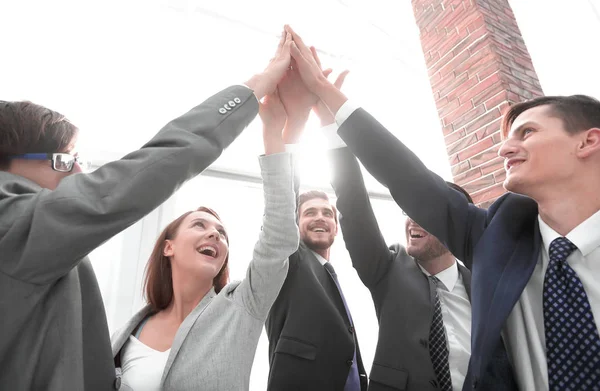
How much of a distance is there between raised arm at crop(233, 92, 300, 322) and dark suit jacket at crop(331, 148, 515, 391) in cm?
32

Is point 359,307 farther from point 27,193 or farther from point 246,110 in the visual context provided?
point 27,193

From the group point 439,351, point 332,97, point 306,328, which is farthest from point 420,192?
point 306,328

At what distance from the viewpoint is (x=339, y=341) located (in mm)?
1380

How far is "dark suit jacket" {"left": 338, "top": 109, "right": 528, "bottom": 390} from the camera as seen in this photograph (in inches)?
35.6

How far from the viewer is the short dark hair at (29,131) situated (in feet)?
2.42

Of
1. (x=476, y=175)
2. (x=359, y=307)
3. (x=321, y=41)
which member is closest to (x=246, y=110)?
(x=476, y=175)

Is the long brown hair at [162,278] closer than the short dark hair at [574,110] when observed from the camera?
No

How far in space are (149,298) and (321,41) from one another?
320 centimetres

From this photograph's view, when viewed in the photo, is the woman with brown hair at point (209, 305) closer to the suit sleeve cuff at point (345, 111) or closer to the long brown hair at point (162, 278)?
the long brown hair at point (162, 278)

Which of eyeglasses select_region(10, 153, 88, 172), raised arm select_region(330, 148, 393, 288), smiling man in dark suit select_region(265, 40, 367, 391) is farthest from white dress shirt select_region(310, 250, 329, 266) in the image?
eyeglasses select_region(10, 153, 88, 172)

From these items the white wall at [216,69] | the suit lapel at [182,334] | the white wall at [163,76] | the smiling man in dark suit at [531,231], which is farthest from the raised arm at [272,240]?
the white wall at [163,76]

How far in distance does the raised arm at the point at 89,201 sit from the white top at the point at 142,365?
21.7 inches

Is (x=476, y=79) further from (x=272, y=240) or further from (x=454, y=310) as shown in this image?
(x=272, y=240)

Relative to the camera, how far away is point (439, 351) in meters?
1.22
